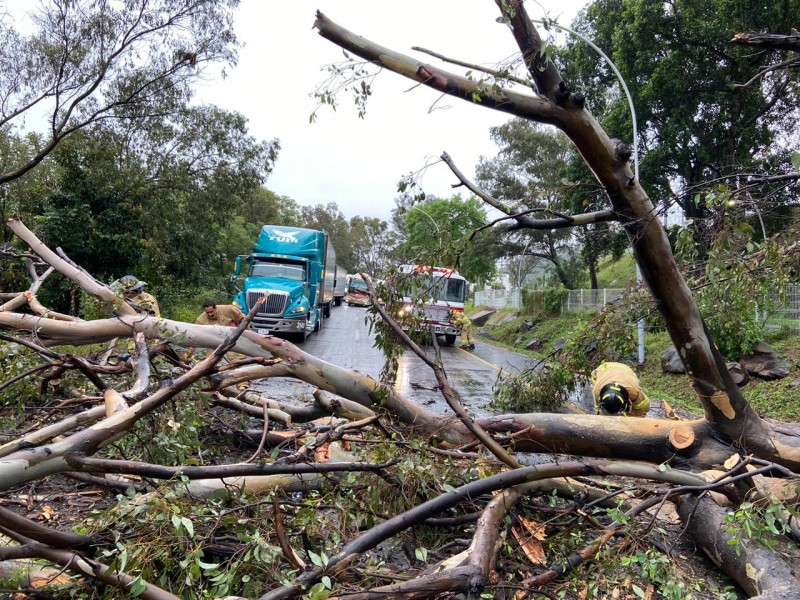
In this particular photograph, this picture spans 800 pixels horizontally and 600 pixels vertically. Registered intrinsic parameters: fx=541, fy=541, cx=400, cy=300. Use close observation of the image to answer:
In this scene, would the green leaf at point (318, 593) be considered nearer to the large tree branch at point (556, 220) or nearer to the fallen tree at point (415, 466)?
the fallen tree at point (415, 466)

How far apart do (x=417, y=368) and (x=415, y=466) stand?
8.13 metres

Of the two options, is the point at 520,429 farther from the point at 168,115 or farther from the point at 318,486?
the point at 168,115

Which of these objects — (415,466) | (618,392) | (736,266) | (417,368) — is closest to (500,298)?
(417,368)

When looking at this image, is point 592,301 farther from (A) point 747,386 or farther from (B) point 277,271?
(B) point 277,271

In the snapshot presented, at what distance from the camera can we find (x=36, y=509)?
10.9 feet

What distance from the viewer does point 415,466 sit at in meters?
3.14

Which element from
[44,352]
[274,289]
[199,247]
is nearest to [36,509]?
[44,352]

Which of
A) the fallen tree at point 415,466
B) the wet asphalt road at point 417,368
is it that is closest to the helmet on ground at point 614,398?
the fallen tree at point 415,466

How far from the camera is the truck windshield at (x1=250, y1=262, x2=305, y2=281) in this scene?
53.1 ft

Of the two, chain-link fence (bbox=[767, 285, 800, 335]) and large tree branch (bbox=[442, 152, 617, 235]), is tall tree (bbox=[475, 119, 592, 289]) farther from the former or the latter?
large tree branch (bbox=[442, 152, 617, 235])

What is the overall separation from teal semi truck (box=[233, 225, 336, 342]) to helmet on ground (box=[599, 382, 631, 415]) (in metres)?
10.6

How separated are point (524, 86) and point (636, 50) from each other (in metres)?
15.3

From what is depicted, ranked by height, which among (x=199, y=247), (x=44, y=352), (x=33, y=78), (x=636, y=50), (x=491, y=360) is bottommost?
(x=491, y=360)

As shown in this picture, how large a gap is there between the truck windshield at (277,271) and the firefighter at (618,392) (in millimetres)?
12419
